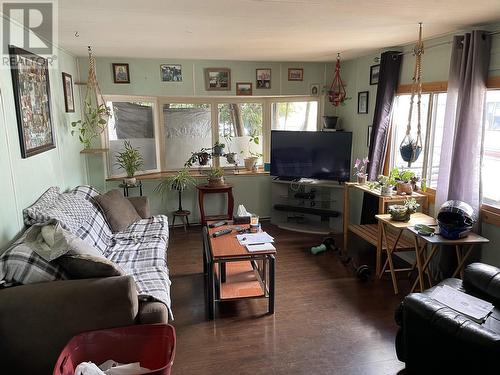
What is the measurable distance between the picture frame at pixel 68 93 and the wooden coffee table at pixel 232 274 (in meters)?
→ 2.04

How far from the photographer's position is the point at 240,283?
3111 mm

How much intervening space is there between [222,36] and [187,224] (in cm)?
273

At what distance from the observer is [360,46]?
3922 millimetres

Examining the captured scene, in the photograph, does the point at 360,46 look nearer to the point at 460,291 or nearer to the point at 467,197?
the point at 467,197

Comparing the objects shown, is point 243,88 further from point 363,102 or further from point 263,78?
point 363,102

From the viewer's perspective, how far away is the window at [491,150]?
3.02m

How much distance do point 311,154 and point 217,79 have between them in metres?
1.62

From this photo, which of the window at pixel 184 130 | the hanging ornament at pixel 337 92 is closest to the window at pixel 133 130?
the window at pixel 184 130

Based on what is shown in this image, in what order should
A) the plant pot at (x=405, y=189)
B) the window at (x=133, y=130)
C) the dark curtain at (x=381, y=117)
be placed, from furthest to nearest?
the window at (x=133, y=130) < the dark curtain at (x=381, y=117) < the plant pot at (x=405, y=189)

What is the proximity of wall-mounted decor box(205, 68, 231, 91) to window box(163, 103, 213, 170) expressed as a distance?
332 mm

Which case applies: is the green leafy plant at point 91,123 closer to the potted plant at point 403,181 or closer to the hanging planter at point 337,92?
the hanging planter at point 337,92

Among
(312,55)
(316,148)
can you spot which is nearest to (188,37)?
(312,55)

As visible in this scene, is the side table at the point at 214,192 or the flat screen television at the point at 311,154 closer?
the flat screen television at the point at 311,154

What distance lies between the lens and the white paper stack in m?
2.05
